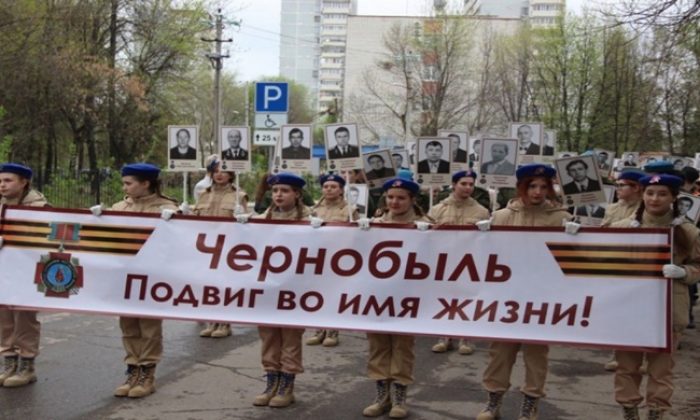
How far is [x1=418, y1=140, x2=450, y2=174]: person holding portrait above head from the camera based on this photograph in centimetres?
846

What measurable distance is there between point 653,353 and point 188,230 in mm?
3404

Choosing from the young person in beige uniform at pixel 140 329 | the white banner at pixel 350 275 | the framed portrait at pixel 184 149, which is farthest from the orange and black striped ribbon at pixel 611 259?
the framed portrait at pixel 184 149

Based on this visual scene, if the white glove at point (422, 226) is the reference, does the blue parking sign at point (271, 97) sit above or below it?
above

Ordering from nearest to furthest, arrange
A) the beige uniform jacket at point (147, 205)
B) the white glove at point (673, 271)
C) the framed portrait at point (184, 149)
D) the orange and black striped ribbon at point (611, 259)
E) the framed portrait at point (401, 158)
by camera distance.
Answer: the white glove at point (673, 271) < the orange and black striped ribbon at point (611, 259) < the beige uniform jacket at point (147, 205) < the framed portrait at point (184, 149) < the framed portrait at point (401, 158)

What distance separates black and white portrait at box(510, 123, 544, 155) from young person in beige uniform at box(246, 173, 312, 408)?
636cm

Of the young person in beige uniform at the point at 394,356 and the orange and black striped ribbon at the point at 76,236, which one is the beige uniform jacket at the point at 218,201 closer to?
A: the orange and black striped ribbon at the point at 76,236

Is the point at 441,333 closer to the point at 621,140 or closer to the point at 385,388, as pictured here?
the point at 385,388

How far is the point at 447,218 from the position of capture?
25.4ft

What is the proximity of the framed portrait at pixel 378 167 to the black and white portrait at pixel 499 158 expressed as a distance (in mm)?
1402

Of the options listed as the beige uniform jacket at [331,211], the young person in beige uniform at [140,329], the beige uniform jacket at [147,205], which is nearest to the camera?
the young person in beige uniform at [140,329]

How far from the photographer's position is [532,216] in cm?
558

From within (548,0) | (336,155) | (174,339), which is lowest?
(174,339)

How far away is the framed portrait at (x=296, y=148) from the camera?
8836mm

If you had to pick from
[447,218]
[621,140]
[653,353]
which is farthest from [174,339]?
[621,140]
